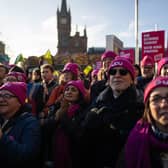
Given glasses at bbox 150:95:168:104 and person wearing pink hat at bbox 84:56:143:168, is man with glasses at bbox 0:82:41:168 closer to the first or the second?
person wearing pink hat at bbox 84:56:143:168

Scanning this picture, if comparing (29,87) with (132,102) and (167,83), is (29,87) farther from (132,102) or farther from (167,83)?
(167,83)

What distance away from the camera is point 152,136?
227 cm

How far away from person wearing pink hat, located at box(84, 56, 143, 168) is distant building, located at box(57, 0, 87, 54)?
121184mm

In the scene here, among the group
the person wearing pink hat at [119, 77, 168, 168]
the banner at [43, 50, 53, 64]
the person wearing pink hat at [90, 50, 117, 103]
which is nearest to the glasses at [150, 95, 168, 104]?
the person wearing pink hat at [119, 77, 168, 168]

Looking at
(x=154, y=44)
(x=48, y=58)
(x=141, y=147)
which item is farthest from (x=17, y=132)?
(x=154, y=44)

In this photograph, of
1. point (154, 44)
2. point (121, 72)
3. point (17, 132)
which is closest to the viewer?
point (17, 132)

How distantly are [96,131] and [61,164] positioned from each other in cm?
74

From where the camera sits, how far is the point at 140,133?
2346 millimetres

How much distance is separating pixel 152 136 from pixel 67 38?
129m

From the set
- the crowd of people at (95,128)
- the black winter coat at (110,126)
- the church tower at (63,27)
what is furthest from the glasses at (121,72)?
the church tower at (63,27)

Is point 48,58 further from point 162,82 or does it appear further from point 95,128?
point 162,82

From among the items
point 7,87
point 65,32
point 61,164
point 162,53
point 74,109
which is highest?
point 65,32

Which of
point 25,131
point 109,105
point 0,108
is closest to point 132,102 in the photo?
point 109,105

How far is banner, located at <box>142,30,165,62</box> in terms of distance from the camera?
28.4ft
